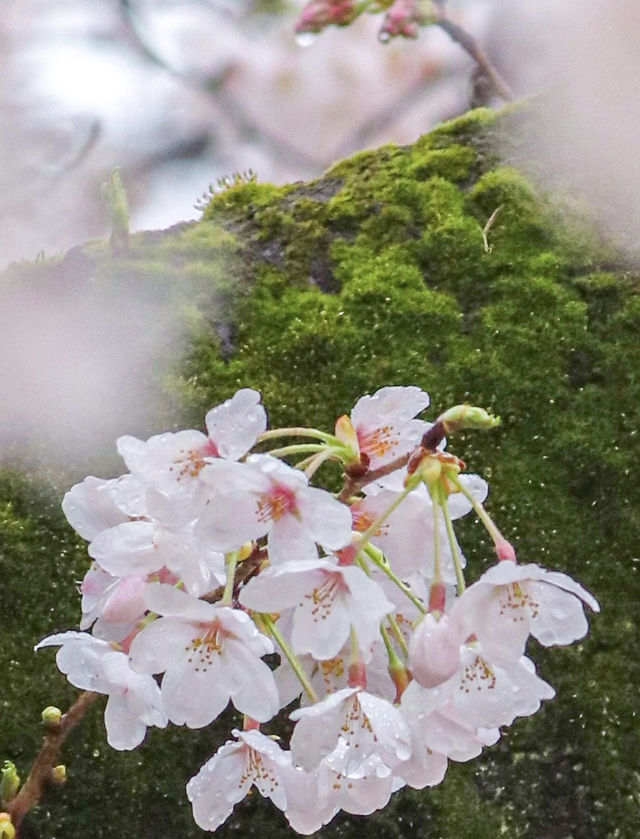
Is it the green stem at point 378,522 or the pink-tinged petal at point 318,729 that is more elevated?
the green stem at point 378,522

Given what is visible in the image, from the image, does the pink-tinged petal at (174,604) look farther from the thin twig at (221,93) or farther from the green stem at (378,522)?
the thin twig at (221,93)

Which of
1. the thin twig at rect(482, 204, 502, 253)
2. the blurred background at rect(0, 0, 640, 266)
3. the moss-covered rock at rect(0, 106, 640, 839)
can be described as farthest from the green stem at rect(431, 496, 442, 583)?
the blurred background at rect(0, 0, 640, 266)

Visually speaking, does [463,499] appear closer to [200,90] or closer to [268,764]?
[268,764]

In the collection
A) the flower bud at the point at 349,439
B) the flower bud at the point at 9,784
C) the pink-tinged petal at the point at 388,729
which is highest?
the flower bud at the point at 349,439

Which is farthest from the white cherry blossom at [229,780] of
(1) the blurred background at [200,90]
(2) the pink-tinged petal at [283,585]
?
(1) the blurred background at [200,90]

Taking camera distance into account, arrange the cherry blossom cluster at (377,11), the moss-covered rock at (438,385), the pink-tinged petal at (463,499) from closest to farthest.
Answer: the pink-tinged petal at (463,499) < the moss-covered rock at (438,385) < the cherry blossom cluster at (377,11)

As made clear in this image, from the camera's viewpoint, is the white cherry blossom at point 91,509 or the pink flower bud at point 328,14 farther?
the pink flower bud at point 328,14

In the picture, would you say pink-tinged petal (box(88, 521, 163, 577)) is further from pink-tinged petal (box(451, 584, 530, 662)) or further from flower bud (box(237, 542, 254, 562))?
pink-tinged petal (box(451, 584, 530, 662))

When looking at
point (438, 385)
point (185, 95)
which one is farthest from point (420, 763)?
point (185, 95)
